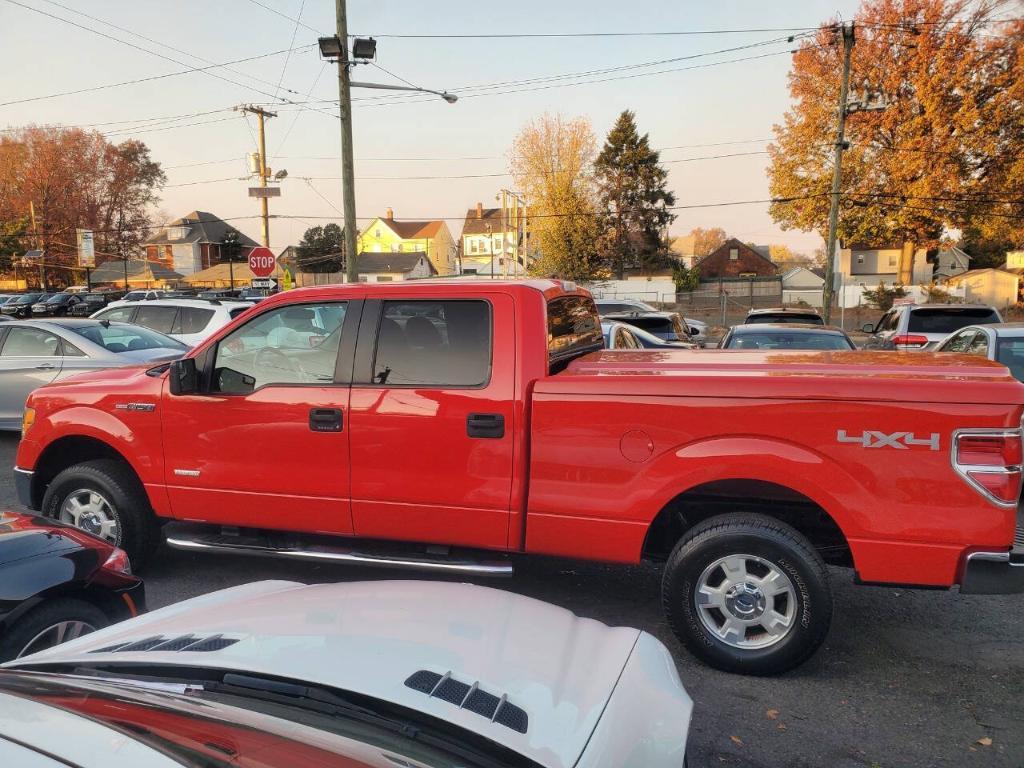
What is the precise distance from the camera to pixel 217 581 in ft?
16.8

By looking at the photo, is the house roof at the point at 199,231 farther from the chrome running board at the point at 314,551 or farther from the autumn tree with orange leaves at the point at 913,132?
the chrome running board at the point at 314,551

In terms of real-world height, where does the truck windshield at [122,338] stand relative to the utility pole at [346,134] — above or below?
below

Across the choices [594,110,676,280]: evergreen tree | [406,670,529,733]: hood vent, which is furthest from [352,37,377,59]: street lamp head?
[594,110,676,280]: evergreen tree

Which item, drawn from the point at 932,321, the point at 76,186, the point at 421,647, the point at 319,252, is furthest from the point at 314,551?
the point at 319,252

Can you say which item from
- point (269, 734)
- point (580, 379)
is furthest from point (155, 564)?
point (269, 734)

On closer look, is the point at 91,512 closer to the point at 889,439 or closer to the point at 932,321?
the point at 889,439

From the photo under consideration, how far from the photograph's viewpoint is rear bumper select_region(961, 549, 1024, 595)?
339 cm

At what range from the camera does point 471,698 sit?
5.83 ft

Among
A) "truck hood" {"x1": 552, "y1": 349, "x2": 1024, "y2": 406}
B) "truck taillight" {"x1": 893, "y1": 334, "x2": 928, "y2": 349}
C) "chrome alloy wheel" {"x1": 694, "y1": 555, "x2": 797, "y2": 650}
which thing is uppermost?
"truck hood" {"x1": 552, "y1": 349, "x2": 1024, "y2": 406}

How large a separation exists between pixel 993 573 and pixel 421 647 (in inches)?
109

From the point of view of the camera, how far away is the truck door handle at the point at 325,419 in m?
4.36

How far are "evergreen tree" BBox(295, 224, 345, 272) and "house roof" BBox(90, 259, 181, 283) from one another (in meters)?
14.7

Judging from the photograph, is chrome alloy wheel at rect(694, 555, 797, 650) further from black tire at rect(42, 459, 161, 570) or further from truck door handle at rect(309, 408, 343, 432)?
black tire at rect(42, 459, 161, 570)

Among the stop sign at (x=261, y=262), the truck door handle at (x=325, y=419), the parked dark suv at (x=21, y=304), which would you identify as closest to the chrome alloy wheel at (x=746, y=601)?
the truck door handle at (x=325, y=419)
